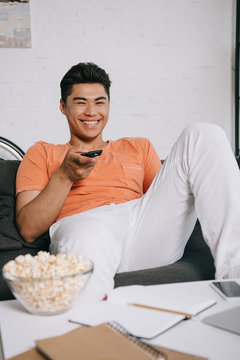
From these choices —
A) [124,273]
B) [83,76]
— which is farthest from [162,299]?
[83,76]

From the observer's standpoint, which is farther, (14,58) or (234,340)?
(14,58)

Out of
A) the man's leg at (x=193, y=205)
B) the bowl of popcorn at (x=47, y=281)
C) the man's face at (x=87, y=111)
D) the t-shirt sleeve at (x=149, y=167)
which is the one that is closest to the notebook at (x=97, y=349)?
the bowl of popcorn at (x=47, y=281)

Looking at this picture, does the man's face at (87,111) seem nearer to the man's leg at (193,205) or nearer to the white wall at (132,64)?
the man's leg at (193,205)

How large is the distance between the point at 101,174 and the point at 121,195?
136 millimetres

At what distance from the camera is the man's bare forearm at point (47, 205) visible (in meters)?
1.60

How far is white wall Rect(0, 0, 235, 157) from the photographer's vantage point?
10.9 feet

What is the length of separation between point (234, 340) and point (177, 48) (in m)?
3.17

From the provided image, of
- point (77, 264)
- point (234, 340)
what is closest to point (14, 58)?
point (77, 264)

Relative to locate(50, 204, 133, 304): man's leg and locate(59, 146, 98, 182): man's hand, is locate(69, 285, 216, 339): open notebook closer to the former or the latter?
locate(50, 204, 133, 304): man's leg

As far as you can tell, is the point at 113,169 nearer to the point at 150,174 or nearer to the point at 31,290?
the point at 150,174

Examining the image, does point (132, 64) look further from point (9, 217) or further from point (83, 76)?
point (9, 217)

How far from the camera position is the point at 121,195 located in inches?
70.9

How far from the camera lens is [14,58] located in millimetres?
3273

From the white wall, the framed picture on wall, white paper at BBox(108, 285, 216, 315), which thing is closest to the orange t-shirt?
white paper at BBox(108, 285, 216, 315)
